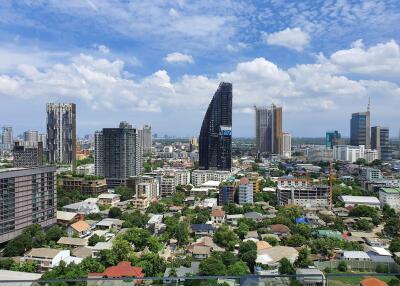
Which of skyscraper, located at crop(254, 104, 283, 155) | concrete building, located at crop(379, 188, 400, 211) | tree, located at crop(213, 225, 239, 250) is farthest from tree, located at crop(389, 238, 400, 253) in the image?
skyscraper, located at crop(254, 104, 283, 155)

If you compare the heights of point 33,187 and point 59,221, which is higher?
point 33,187

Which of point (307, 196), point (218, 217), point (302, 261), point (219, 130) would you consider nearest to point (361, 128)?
point (219, 130)

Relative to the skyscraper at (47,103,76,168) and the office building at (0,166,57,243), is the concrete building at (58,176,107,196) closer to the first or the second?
the office building at (0,166,57,243)

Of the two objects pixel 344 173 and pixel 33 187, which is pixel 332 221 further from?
pixel 344 173

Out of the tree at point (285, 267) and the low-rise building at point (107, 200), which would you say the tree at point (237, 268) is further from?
the low-rise building at point (107, 200)

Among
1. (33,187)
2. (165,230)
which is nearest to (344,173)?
(165,230)

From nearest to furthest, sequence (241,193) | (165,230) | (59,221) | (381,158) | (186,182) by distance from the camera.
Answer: (165,230) → (59,221) → (241,193) → (186,182) → (381,158)
